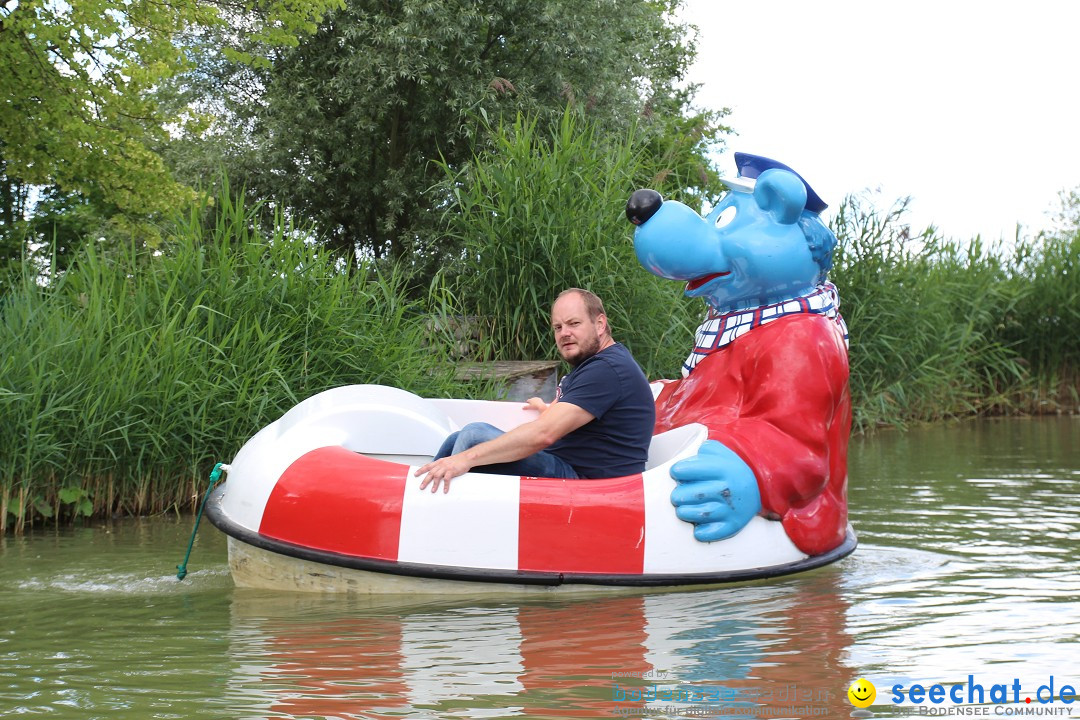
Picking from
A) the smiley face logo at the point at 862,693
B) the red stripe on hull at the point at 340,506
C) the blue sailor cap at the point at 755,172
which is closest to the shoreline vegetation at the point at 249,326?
the red stripe on hull at the point at 340,506

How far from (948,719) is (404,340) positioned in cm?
402

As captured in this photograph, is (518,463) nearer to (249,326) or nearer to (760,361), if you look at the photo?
(760,361)

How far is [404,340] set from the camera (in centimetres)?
599

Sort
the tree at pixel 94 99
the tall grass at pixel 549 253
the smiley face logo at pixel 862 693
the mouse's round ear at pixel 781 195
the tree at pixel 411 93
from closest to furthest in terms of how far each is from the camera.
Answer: the smiley face logo at pixel 862 693 < the mouse's round ear at pixel 781 195 < the tall grass at pixel 549 253 < the tree at pixel 94 99 < the tree at pixel 411 93

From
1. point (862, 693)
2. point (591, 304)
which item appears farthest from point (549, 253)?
point (862, 693)

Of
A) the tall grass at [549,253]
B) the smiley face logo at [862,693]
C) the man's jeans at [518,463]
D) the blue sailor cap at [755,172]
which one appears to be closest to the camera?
the smiley face logo at [862,693]

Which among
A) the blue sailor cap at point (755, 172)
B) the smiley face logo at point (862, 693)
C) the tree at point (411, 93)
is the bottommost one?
the smiley face logo at point (862, 693)

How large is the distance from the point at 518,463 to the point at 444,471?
0.33 metres

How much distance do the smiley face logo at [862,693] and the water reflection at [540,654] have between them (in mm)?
32

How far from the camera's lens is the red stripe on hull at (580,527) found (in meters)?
3.50

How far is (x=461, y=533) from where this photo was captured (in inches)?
137

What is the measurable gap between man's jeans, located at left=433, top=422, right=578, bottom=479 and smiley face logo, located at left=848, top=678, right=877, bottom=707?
1.39m

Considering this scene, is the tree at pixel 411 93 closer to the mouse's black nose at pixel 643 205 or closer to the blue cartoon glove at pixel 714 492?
the mouse's black nose at pixel 643 205

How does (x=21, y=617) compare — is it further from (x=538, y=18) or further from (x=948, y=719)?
(x=538, y=18)
